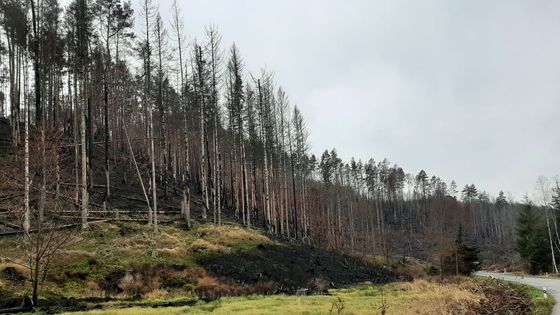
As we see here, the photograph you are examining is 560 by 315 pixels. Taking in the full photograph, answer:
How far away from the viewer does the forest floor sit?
16688 mm

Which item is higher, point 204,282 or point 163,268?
point 163,268

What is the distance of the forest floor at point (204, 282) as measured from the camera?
54.7ft

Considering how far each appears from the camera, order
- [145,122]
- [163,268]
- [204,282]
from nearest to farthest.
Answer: [204,282], [163,268], [145,122]

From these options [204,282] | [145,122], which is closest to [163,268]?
[204,282]

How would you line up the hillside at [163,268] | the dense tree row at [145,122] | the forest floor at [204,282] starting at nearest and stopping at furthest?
1. the forest floor at [204,282]
2. the hillside at [163,268]
3. the dense tree row at [145,122]

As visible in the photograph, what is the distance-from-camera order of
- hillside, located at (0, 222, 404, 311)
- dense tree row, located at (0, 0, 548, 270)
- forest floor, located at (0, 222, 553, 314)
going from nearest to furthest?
forest floor, located at (0, 222, 553, 314)
hillside, located at (0, 222, 404, 311)
dense tree row, located at (0, 0, 548, 270)

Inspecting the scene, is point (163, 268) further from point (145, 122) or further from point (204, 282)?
point (145, 122)

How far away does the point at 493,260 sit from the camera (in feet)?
336

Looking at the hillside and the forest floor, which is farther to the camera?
the hillside

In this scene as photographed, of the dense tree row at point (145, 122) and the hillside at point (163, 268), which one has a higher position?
the dense tree row at point (145, 122)

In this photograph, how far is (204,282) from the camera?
2458 cm

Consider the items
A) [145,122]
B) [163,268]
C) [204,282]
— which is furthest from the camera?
[145,122]

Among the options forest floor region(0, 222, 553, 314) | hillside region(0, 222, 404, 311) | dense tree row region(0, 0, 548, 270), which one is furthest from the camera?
dense tree row region(0, 0, 548, 270)

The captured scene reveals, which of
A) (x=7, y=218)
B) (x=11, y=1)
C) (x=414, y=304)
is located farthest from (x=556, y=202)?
(x=11, y=1)
